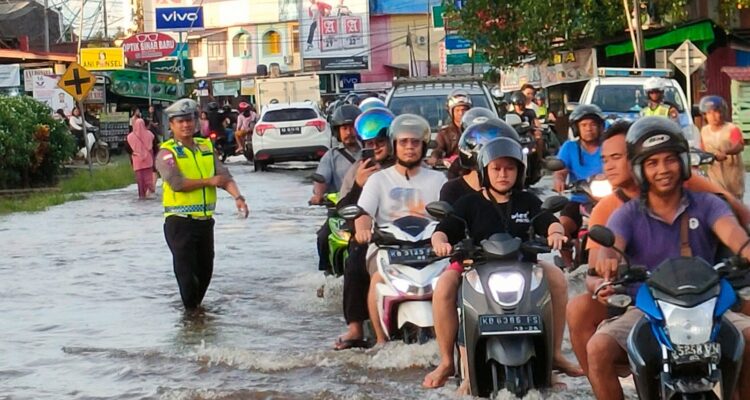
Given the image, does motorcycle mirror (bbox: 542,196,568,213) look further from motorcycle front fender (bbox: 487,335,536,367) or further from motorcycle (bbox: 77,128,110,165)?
motorcycle (bbox: 77,128,110,165)

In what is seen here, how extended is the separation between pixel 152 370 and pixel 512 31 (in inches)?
1154

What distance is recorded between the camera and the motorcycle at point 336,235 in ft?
36.4

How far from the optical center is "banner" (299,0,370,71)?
8419cm

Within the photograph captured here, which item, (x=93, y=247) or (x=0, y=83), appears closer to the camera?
(x=93, y=247)

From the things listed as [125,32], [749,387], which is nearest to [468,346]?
[749,387]

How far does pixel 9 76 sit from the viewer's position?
41.4 m

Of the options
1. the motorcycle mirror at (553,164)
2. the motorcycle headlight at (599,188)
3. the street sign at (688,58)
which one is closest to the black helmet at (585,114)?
the motorcycle headlight at (599,188)

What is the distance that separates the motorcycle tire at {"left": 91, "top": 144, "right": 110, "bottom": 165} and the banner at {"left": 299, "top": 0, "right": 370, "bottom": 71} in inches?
1707

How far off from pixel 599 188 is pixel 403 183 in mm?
2326

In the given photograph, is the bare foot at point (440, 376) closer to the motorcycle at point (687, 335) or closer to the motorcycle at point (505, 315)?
the motorcycle at point (505, 315)

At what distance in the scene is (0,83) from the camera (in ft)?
135

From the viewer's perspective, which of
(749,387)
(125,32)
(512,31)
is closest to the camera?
(749,387)

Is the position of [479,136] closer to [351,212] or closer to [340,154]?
[351,212]

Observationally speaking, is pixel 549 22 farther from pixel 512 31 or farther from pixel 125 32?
pixel 125 32
